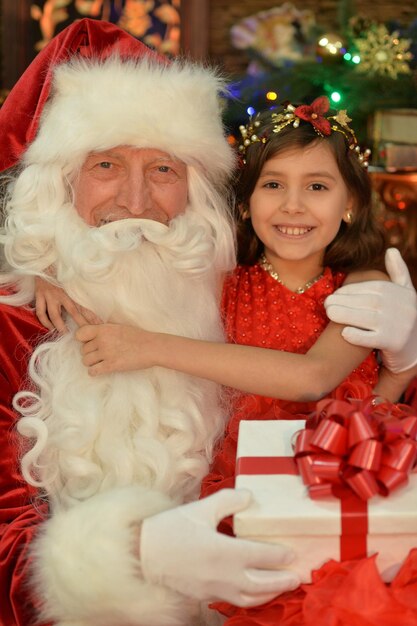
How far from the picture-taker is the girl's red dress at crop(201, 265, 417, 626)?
4.66 feet

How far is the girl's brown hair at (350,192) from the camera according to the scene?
2.18m

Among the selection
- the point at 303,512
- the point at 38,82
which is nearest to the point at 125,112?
the point at 38,82

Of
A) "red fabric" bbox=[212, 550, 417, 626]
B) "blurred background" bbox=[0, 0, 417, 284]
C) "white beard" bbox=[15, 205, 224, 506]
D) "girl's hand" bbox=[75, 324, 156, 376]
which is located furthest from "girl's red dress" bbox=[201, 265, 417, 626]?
"blurred background" bbox=[0, 0, 417, 284]

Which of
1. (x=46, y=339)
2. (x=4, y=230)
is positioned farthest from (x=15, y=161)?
(x=46, y=339)

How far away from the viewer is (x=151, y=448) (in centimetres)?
183

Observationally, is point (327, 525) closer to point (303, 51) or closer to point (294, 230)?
point (294, 230)

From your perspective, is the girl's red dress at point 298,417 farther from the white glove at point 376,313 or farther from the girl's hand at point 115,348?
the girl's hand at point 115,348

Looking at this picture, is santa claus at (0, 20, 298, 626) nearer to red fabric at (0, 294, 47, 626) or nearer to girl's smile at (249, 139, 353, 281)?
red fabric at (0, 294, 47, 626)

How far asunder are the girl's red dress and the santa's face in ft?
1.24

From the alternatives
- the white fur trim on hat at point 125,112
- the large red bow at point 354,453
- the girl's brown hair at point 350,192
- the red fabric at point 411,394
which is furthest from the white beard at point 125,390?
the red fabric at point 411,394

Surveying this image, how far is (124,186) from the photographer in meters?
1.98

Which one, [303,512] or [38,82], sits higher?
[38,82]

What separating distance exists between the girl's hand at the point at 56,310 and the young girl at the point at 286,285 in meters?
0.06

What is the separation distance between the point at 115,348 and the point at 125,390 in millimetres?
107
